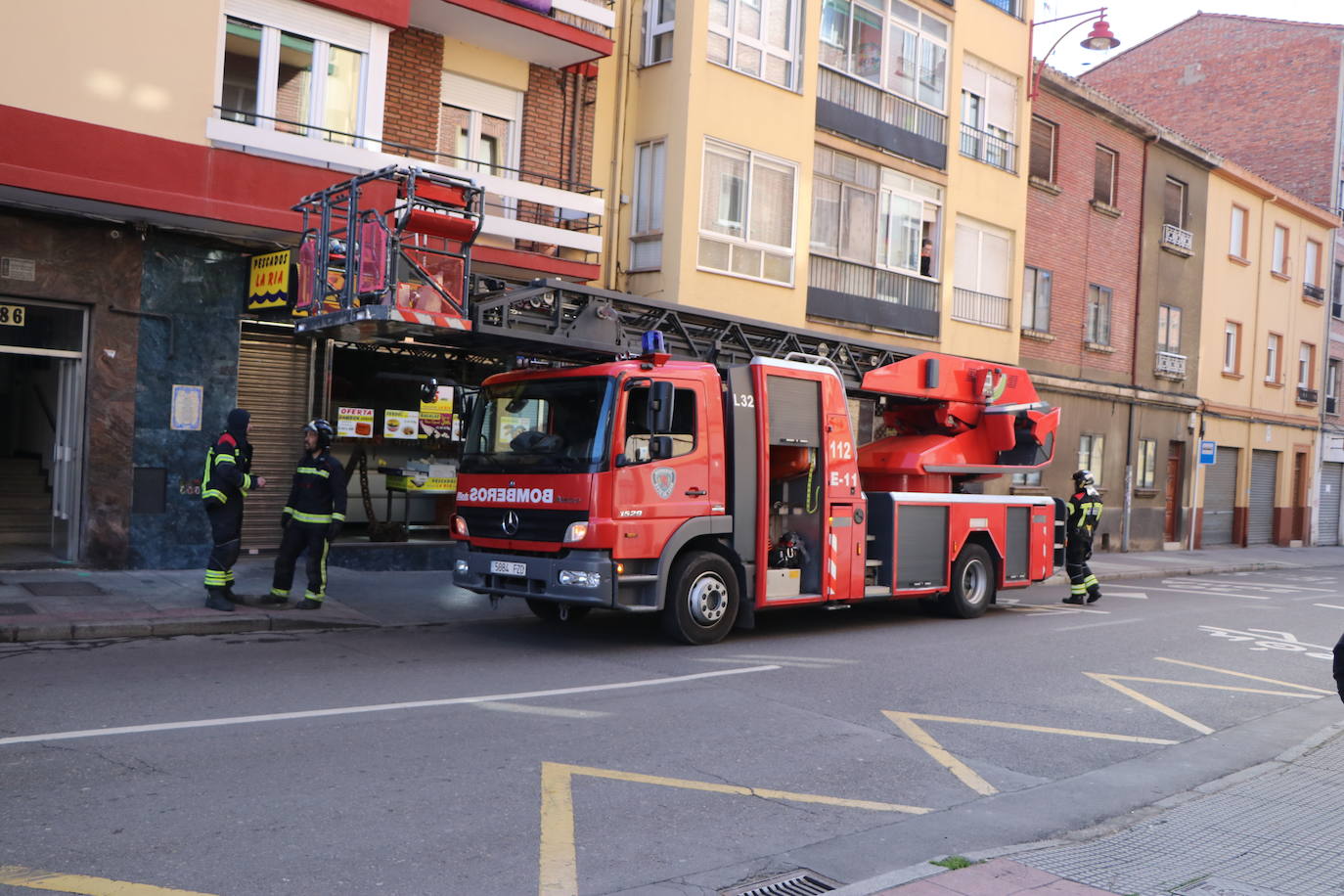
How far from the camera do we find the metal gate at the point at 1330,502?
114 ft

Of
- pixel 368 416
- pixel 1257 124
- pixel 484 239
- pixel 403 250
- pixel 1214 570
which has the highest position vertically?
pixel 1257 124

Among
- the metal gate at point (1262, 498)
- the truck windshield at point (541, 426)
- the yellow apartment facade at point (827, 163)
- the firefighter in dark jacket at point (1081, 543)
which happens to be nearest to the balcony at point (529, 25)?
the yellow apartment facade at point (827, 163)

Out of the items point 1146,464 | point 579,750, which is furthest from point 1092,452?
point 579,750

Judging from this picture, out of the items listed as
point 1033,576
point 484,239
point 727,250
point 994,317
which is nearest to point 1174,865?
point 1033,576

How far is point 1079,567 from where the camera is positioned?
15.0 metres

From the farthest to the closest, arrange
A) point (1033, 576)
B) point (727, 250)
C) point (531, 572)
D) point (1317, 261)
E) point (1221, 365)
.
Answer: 1. point (1317, 261)
2. point (1221, 365)
3. point (727, 250)
4. point (1033, 576)
5. point (531, 572)

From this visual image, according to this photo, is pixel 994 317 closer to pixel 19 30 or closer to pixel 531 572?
pixel 531 572

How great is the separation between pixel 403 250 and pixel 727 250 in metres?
8.74

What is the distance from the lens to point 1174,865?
459 cm

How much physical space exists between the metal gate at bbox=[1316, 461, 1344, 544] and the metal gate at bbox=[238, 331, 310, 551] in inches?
1268

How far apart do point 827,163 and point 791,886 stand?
15.5 meters

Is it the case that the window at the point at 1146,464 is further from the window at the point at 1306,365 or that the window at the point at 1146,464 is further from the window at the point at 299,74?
the window at the point at 299,74

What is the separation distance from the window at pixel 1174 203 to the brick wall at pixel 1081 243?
1.55m

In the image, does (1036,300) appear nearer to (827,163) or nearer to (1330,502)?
(827,163)
